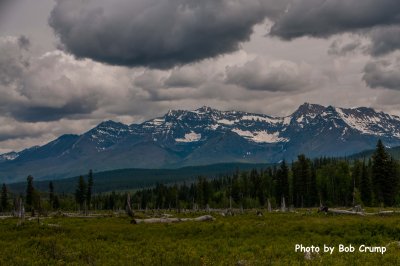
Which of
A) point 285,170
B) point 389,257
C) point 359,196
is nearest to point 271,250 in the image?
point 389,257

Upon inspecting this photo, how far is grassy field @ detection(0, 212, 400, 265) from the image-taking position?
83.4 feet

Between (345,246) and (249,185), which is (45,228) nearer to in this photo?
(345,246)

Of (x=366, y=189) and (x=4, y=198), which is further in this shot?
(x=4, y=198)

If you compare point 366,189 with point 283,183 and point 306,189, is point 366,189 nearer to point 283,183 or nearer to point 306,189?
point 306,189

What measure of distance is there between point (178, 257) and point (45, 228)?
20882mm

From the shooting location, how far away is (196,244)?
106 ft

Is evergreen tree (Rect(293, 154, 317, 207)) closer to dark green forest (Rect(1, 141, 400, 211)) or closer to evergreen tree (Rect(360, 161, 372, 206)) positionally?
dark green forest (Rect(1, 141, 400, 211))

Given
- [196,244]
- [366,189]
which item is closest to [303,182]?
[366,189]

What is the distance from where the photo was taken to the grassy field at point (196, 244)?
25422mm

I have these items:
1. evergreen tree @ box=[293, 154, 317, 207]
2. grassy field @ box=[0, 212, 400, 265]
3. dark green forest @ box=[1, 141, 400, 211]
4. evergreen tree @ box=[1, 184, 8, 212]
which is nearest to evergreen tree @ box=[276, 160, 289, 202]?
dark green forest @ box=[1, 141, 400, 211]

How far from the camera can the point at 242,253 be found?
27.4 meters

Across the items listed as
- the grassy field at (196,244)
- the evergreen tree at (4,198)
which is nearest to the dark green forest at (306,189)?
the evergreen tree at (4,198)

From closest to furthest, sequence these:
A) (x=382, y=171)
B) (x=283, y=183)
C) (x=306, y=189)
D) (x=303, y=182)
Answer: (x=382, y=171)
(x=303, y=182)
(x=306, y=189)
(x=283, y=183)

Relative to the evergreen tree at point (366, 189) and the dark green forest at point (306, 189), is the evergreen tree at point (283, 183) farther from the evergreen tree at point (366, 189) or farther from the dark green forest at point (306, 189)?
the evergreen tree at point (366, 189)
